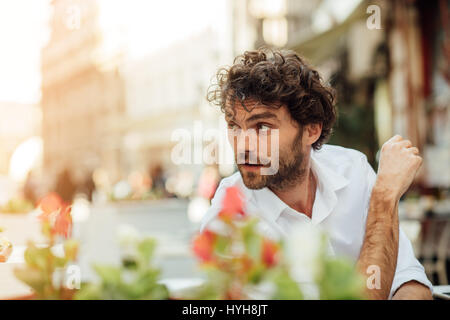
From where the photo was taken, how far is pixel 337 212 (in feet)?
4.08

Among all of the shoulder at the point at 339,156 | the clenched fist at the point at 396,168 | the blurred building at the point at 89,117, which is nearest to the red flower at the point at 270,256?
the clenched fist at the point at 396,168

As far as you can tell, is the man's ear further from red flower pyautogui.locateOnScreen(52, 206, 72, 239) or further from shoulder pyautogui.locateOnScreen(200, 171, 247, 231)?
red flower pyautogui.locateOnScreen(52, 206, 72, 239)

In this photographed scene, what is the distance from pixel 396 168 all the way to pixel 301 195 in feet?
0.86

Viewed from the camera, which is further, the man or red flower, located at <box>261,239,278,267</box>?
the man

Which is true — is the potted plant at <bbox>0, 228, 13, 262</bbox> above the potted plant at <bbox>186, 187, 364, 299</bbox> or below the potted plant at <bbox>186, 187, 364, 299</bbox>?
below

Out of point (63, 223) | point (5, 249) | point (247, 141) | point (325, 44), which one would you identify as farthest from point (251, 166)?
point (325, 44)

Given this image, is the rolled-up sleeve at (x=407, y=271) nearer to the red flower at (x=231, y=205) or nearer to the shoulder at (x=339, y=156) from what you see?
the shoulder at (x=339, y=156)

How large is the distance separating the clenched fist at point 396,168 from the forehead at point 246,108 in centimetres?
24

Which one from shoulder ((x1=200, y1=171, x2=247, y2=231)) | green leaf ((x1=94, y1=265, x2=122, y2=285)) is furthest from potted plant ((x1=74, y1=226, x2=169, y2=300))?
shoulder ((x1=200, y1=171, x2=247, y2=231))

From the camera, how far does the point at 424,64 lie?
9.38 meters

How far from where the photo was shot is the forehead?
1077 millimetres

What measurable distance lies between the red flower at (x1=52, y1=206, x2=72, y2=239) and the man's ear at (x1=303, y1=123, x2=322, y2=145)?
21.1 inches

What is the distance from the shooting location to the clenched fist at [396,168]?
1.08 meters
